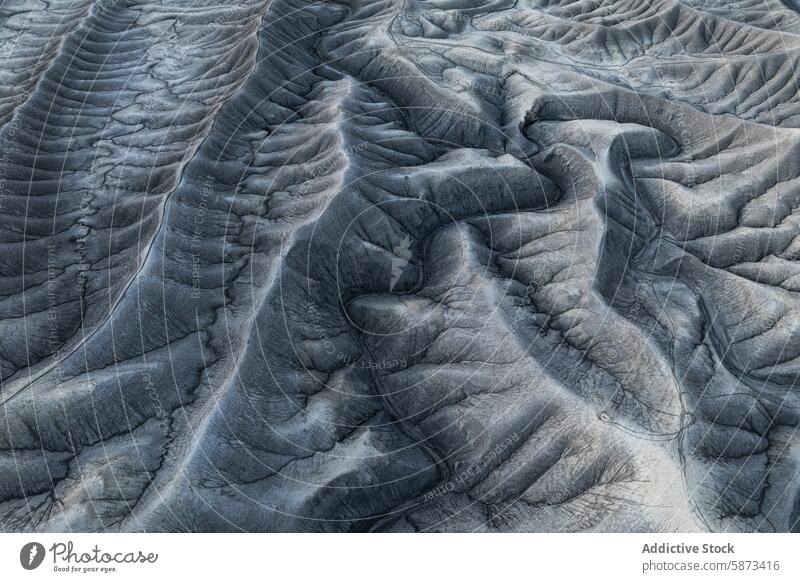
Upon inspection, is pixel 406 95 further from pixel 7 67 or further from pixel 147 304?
pixel 7 67

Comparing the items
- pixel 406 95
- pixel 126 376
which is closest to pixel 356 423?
pixel 126 376

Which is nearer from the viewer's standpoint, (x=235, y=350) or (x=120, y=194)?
(x=235, y=350)

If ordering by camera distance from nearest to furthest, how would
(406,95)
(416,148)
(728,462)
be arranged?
(728,462), (416,148), (406,95)
